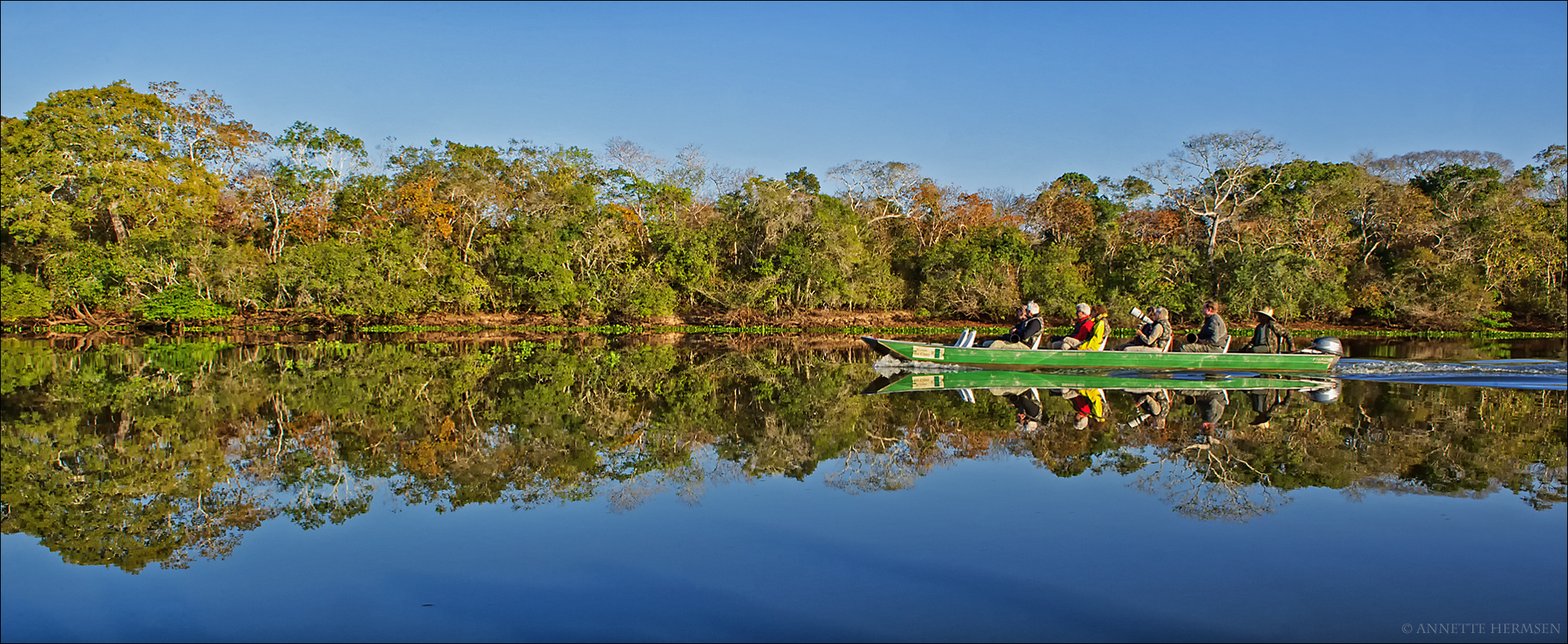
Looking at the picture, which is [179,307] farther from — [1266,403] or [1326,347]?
[1326,347]

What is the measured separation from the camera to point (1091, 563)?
6.13 metres

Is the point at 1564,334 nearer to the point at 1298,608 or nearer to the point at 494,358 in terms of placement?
the point at 494,358

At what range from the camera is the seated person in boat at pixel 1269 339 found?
743 inches

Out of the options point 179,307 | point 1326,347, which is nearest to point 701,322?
point 179,307

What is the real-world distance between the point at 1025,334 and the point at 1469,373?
7.85 metres

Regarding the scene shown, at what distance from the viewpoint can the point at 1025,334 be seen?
1967 cm

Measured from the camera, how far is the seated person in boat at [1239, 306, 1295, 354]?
18873mm

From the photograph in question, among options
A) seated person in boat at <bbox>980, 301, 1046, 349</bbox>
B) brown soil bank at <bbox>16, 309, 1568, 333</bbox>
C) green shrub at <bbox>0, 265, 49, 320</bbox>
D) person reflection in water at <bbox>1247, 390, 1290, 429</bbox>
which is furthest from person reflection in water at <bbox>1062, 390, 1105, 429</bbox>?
green shrub at <bbox>0, 265, 49, 320</bbox>

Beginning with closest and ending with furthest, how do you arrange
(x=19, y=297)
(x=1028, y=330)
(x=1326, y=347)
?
(x=1326, y=347) → (x=1028, y=330) → (x=19, y=297)

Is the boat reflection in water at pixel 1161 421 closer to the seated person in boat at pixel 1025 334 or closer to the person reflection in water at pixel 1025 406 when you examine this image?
the person reflection in water at pixel 1025 406

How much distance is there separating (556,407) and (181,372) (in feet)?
29.9

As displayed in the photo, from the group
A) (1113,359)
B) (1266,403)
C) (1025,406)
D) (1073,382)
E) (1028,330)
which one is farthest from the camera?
(1028,330)

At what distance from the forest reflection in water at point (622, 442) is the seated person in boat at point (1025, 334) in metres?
3.02

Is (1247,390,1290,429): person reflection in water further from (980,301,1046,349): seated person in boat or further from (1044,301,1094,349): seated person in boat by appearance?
(980,301,1046,349): seated person in boat
